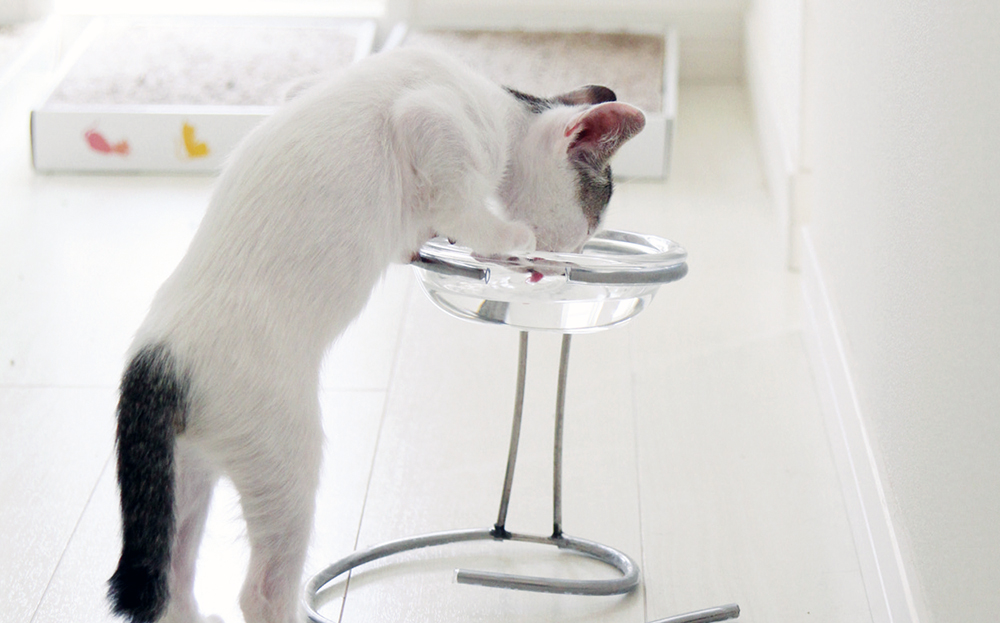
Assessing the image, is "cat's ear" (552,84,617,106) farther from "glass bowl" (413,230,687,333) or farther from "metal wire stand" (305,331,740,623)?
"metal wire stand" (305,331,740,623)

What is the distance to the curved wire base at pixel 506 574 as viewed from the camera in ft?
4.19

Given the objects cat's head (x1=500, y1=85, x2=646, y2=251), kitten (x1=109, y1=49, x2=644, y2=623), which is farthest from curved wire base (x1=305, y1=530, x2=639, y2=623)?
cat's head (x1=500, y1=85, x2=646, y2=251)

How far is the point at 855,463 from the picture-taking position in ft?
4.74

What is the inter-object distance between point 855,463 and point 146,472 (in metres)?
0.92

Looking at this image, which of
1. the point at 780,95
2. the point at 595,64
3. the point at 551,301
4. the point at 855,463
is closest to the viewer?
the point at 551,301

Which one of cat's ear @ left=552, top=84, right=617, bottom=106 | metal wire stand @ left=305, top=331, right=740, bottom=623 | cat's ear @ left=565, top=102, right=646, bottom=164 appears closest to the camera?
cat's ear @ left=565, top=102, right=646, bottom=164

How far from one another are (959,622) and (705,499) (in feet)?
1.76

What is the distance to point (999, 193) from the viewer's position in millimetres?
842

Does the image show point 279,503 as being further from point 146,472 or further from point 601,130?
point 601,130

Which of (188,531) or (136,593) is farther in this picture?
(188,531)

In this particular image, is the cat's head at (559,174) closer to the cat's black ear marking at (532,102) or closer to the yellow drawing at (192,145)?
the cat's black ear marking at (532,102)

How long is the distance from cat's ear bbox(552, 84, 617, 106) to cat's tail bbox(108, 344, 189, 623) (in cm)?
49

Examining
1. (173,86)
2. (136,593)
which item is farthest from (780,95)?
(136,593)

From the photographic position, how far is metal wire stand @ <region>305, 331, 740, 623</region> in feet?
4.16
